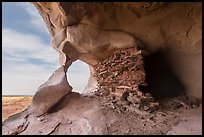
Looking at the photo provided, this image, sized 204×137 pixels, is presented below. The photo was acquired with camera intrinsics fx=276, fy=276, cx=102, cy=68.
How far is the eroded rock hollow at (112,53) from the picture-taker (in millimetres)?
3871

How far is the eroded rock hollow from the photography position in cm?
387

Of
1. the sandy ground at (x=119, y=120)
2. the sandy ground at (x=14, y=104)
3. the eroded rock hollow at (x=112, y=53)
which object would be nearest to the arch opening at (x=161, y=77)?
the eroded rock hollow at (x=112, y=53)

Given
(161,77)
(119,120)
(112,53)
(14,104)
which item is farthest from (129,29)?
(14,104)

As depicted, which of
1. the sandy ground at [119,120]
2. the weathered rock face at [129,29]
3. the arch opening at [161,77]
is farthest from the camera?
the arch opening at [161,77]

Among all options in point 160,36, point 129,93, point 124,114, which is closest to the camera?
point 124,114

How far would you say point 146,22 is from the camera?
4180 mm

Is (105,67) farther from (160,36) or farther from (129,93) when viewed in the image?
(160,36)

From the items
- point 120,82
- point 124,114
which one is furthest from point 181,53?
point 124,114

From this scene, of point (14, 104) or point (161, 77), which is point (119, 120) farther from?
point (14, 104)

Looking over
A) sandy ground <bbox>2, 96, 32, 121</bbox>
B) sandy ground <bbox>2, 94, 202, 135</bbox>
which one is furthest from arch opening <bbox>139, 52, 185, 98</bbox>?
sandy ground <bbox>2, 96, 32, 121</bbox>

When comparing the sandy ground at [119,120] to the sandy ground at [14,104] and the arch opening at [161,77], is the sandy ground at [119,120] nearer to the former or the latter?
the arch opening at [161,77]

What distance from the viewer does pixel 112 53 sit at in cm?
429

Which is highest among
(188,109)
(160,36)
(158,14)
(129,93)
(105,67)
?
(158,14)

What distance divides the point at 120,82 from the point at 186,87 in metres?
1.21
